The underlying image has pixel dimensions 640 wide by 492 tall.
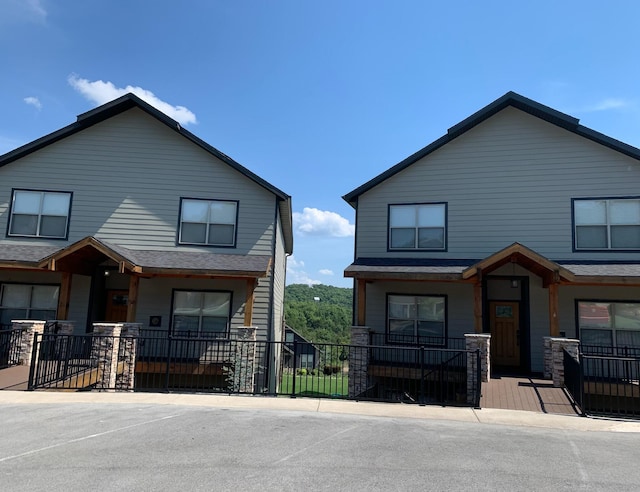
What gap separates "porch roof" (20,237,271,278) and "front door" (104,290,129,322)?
1285mm

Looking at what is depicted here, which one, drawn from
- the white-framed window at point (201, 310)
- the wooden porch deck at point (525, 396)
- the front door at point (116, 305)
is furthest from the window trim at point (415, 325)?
the front door at point (116, 305)

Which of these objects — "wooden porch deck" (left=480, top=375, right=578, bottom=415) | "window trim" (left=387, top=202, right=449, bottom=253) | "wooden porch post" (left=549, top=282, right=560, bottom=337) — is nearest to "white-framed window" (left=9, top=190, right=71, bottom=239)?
"window trim" (left=387, top=202, right=449, bottom=253)

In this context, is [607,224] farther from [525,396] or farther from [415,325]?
[525,396]

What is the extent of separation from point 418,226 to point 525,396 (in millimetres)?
6915

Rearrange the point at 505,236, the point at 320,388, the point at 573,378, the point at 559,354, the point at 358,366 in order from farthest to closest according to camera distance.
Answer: the point at 320,388 → the point at 505,236 → the point at 358,366 → the point at 559,354 → the point at 573,378

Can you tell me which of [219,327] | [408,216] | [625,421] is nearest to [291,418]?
[625,421]

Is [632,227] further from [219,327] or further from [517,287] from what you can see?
[219,327]

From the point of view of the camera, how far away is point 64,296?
14.3 m

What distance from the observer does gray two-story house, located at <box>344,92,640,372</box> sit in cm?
1349

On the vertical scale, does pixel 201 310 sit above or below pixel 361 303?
below

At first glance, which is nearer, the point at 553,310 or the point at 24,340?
the point at 553,310

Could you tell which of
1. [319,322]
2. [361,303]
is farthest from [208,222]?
[319,322]

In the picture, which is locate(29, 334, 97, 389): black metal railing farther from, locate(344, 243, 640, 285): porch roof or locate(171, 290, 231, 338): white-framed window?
locate(344, 243, 640, 285): porch roof

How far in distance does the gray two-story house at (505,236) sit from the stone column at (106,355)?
7.13 metres
